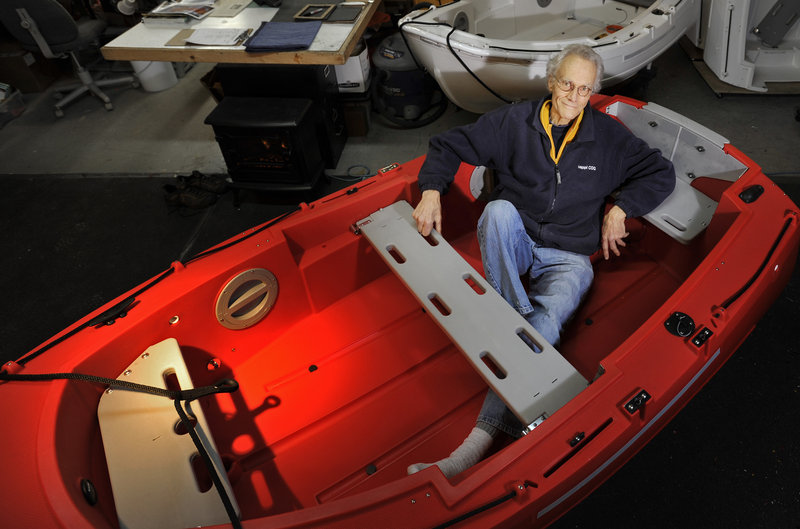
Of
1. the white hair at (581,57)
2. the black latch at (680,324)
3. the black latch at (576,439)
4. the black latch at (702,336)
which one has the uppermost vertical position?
the white hair at (581,57)

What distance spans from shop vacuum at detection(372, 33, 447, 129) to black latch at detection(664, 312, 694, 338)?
2392mm

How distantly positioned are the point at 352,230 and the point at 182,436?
903 mm

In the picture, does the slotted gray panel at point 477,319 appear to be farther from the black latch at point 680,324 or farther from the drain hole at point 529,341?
the black latch at point 680,324

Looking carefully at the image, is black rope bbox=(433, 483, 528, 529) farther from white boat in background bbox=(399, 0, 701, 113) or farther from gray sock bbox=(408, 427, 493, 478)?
white boat in background bbox=(399, 0, 701, 113)

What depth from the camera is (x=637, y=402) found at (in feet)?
4.26

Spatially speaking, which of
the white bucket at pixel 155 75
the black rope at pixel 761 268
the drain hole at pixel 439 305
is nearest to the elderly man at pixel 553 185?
the drain hole at pixel 439 305

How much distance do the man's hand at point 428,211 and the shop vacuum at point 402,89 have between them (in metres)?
1.74

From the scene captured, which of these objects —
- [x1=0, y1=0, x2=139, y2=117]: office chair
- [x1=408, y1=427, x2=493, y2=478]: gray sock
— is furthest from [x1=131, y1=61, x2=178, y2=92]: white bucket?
[x1=408, y1=427, x2=493, y2=478]: gray sock

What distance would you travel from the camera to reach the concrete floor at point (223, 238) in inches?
68.8

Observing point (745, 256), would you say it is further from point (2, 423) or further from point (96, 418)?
point (2, 423)

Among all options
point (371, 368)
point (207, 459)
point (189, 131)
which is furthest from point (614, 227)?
point (189, 131)

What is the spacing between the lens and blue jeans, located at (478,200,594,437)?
175 centimetres

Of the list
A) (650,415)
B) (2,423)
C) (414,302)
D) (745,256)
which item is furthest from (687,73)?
(2,423)

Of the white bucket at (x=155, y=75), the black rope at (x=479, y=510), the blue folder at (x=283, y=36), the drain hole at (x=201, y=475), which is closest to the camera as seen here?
the black rope at (x=479, y=510)
